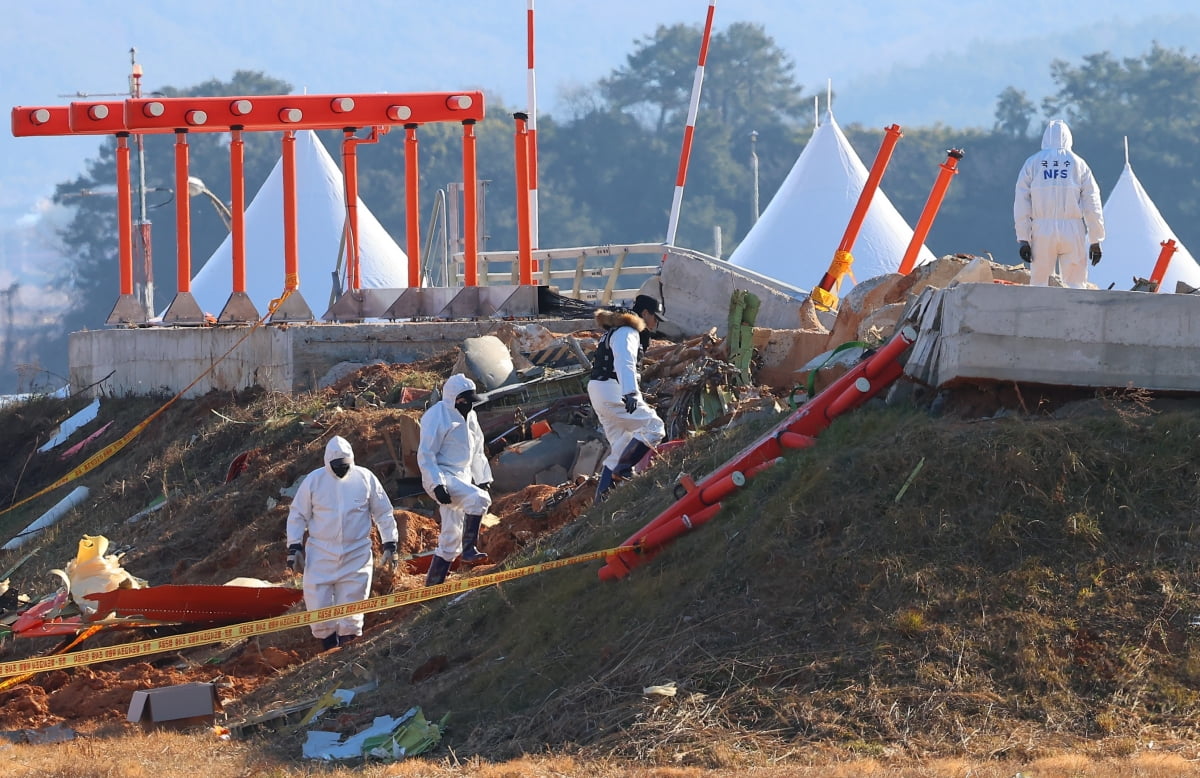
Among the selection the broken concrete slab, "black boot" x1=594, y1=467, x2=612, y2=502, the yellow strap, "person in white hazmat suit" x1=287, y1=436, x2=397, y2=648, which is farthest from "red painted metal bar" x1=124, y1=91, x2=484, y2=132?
the broken concrete slab

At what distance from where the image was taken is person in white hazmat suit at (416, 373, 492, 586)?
34.2 feet

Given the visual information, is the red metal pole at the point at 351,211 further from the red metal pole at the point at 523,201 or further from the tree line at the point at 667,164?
the tree line at the point at 667,164

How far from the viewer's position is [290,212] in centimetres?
1883

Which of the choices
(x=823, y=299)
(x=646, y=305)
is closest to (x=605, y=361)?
(x=646, y=305)

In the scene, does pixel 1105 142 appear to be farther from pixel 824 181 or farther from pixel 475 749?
pixel 475 749

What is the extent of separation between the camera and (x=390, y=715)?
7680 millimetres

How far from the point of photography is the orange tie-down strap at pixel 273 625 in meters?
8.59

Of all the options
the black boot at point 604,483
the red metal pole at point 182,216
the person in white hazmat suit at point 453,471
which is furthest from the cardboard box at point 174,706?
the red metal pole at point 182,216

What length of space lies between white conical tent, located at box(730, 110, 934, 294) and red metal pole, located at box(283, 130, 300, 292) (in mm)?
7493

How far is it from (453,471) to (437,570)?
0.60 m

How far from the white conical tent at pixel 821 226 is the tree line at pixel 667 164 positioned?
30.6m

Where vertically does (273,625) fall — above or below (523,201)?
below

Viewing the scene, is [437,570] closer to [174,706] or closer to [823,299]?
[174,706]

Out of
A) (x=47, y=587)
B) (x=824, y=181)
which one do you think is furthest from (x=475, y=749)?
(x=824, y=181)
